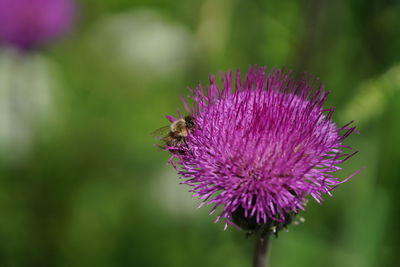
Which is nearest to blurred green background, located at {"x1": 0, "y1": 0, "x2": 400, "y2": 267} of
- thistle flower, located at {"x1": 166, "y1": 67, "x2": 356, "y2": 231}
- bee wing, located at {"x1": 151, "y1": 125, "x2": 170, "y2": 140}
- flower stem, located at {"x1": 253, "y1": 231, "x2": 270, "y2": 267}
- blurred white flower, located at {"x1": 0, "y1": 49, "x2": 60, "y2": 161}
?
blurred white flower, located at {"x1": 0, "y1": 49, "x2": 60, "y2": 161}

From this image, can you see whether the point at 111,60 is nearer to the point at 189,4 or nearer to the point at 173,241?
the point at 189,4

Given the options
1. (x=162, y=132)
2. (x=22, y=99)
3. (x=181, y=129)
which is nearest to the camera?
Answer: (x=181, y=129)

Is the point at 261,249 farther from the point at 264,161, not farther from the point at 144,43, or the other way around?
the point at 144,43

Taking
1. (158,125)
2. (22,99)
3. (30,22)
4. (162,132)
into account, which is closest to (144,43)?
(158,125)

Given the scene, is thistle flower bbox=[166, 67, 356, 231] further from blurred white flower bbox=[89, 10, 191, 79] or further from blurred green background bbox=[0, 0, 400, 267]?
blurred white flower bbox=[89, 10, 191, 79]

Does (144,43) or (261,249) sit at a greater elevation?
(144,43)
